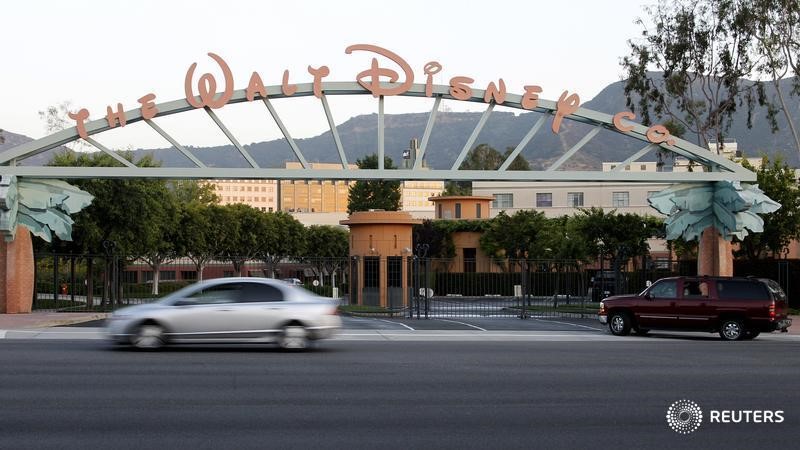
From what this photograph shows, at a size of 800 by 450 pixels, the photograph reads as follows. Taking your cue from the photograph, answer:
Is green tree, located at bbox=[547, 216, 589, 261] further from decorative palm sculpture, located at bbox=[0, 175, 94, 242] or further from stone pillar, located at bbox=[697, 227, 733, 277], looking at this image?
decorative palm sculpture, located at bbox=[0, 175, 94, 242]

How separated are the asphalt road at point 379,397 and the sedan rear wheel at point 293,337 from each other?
0.85 ft

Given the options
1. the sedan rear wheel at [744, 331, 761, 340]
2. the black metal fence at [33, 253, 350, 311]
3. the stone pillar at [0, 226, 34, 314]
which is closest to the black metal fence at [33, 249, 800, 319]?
the black metal fence at [33, 253, 350, 311]

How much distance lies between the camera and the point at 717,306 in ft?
84.8

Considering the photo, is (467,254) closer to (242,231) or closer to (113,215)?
(242,231)

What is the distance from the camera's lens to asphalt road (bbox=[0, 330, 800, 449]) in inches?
417

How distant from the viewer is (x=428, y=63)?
98.4ft

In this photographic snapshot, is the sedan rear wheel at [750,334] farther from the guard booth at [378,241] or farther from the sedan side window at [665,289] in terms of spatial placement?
the guard booth at [378,241]

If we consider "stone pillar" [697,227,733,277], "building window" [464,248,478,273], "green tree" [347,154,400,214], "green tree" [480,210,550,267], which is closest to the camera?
"stone pillar" [697,227,733,277]

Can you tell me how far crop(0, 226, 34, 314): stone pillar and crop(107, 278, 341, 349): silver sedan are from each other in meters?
13.0

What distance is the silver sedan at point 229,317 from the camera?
19.7 meters

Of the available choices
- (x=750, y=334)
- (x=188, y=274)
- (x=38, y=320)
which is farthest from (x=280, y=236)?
(x=750, y=334)

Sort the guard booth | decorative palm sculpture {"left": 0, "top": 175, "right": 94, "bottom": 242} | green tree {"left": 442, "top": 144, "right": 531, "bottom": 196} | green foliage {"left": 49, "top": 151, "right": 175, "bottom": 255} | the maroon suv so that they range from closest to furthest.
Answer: the maroon suv
decorative palm sculpture {"left": 0, "top": 175, "right": 94, "bottom": 242}
green foliage {"left": 49, "top": 151, "right": 175, "bottom": 255}
the guard booth
green tree {"left": 442, "top": 144, "right": 531, "bottom": 196}

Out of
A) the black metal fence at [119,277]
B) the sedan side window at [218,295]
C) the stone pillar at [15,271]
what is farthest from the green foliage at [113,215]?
the sedan side window at [218,295]

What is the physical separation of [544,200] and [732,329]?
63.8 m
